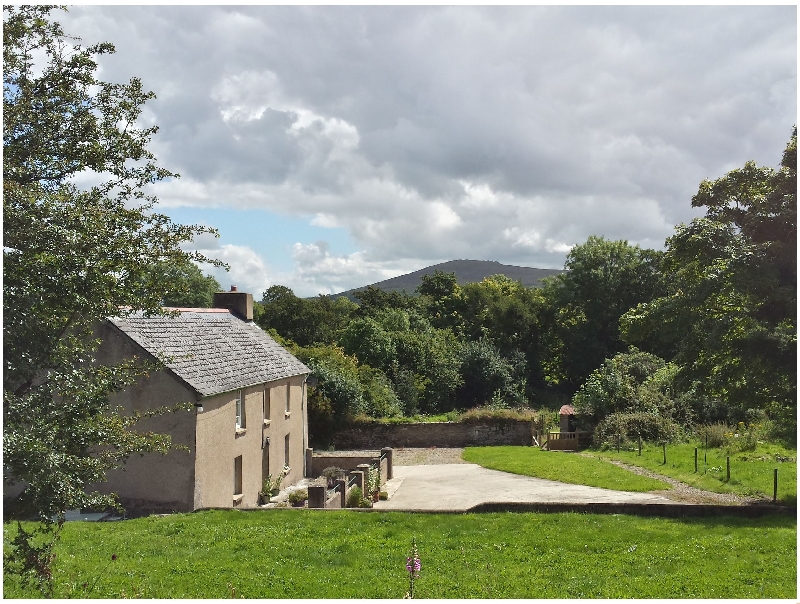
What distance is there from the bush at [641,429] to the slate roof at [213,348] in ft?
51.0

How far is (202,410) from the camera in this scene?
59.3ft

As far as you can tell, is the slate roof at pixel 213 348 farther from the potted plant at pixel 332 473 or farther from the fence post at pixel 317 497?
the potted plant at pixel 332 473

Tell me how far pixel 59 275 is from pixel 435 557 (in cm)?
827

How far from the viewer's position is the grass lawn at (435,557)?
10266mm

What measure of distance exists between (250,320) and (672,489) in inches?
731

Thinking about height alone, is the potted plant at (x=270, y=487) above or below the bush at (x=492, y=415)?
below

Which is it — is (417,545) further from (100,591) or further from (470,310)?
(470,310)

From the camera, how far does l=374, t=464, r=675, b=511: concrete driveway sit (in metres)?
19.5

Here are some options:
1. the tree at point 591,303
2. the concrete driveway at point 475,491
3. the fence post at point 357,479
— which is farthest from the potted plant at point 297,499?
the tree at point 591,303

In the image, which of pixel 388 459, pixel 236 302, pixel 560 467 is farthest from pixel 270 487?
pixel 560 467

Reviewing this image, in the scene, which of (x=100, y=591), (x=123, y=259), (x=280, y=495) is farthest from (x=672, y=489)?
(x=123, y=259)

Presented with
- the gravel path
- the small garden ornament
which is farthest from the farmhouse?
the gravel path

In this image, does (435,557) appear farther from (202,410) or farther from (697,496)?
(697,496)

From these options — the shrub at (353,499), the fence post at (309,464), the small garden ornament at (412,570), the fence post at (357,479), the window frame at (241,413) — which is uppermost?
the window frame at (241,413)
